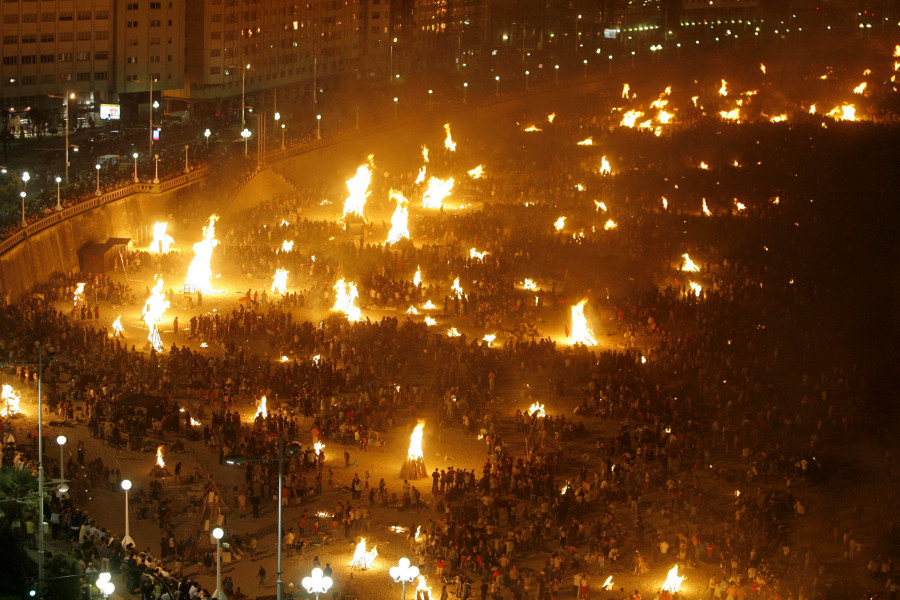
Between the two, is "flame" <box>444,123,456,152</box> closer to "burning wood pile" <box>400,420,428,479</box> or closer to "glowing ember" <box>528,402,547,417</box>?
"glowing ember" <box>528,402,547,417</box>

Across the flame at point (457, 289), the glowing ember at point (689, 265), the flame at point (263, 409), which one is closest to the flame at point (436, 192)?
the glowing ember at point (689, 265)

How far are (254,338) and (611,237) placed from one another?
21285 millimetres

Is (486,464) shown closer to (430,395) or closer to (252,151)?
(430,395)

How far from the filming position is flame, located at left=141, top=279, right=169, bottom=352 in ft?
120

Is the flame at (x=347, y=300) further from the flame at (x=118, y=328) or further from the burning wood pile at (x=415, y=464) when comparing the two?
the burning wood pile at (x=415, y=464)

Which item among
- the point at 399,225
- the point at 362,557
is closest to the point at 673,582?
the point at 362,557

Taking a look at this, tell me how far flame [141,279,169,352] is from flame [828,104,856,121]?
207 feet

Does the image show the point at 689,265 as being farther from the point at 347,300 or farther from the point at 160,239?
the point at 160,239

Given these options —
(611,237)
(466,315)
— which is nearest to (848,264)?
(611,237)

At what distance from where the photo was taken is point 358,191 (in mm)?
59469

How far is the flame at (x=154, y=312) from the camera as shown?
36.5m

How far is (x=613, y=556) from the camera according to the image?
25.1m

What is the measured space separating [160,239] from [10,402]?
64.7 ft

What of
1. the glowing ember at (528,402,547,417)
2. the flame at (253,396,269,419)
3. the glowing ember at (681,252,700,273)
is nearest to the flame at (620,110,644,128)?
the glowing ember at (681,252,700,273)
